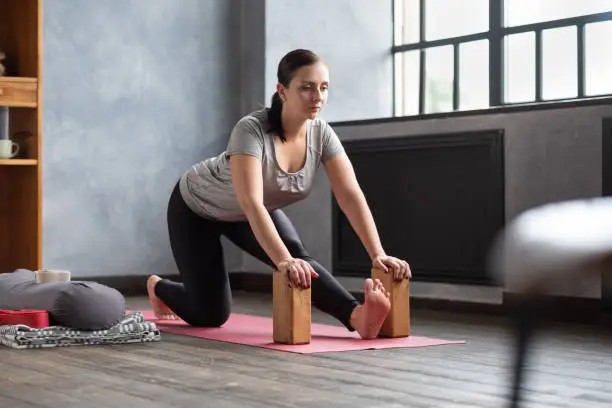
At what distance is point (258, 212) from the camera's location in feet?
9.96

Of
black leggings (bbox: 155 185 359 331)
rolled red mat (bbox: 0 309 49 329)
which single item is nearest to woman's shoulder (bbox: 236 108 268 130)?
black leggings (bbox: 155 185 359 331)

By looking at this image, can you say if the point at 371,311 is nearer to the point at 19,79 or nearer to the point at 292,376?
the point at 292,376

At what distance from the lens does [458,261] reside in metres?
4.39

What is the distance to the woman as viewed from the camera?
3.07 metres

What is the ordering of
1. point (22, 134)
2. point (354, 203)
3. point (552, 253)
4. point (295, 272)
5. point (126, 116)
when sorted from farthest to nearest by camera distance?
point (126, 116) < point (22, 134) < point (354, 203) < point (295, 272) < point (552, 253)

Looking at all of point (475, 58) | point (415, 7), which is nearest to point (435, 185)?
point (475, 58)

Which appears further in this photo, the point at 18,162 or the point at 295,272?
the point at 18,162

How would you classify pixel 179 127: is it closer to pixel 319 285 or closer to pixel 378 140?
pixel 378 140

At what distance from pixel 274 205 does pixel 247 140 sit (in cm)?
33

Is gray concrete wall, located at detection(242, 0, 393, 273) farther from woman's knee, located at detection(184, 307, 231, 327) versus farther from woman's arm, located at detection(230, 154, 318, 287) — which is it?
woman's arm, located at detection(230, 154, 318, 287)

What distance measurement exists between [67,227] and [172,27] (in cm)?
111

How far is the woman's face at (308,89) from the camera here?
3098 millimetres

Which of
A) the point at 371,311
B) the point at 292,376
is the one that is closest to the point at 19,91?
the point at 371,311

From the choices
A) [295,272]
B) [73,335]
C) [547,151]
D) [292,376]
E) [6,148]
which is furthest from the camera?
[6,148]
